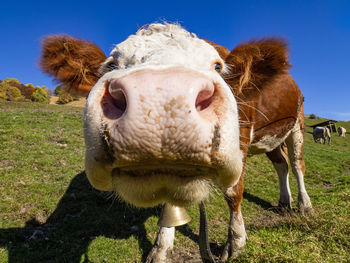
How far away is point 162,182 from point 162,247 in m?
2.27

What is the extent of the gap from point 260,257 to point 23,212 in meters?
4.02

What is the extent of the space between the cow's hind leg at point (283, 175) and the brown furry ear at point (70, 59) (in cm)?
442

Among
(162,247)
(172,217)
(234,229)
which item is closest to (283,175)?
(234,229)

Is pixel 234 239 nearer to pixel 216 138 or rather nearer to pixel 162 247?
pixel 162 247

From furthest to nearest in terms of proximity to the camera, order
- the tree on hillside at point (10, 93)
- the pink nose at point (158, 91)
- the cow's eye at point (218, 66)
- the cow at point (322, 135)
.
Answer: the tree on hillside at point (10, 93), the cow at point (322, 135), the cow's eye at point (218, 66), the pink nose at point (158, 91)

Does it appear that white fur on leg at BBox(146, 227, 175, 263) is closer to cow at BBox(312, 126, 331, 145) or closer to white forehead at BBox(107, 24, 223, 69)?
white forehead at BBox(107, 24, 223, 69)

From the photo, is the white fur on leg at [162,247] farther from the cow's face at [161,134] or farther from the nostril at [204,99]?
the nostril at [204,99]

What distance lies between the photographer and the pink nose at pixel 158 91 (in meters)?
1.04

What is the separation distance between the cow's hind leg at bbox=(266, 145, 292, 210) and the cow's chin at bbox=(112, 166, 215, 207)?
159 inches

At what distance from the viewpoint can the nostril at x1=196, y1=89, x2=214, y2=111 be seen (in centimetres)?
117

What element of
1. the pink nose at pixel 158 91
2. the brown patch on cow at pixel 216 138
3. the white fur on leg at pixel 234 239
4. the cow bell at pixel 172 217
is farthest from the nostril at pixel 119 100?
the white fur on leg at pixel 234 239

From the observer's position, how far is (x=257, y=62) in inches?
91.7

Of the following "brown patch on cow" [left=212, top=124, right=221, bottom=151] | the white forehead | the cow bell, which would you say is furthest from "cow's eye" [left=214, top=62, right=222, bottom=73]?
the cow bell

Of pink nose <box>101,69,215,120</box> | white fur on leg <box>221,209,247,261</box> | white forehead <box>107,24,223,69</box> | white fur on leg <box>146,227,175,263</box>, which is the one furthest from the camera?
white fur on leg <box>146,227,175,263</box>
